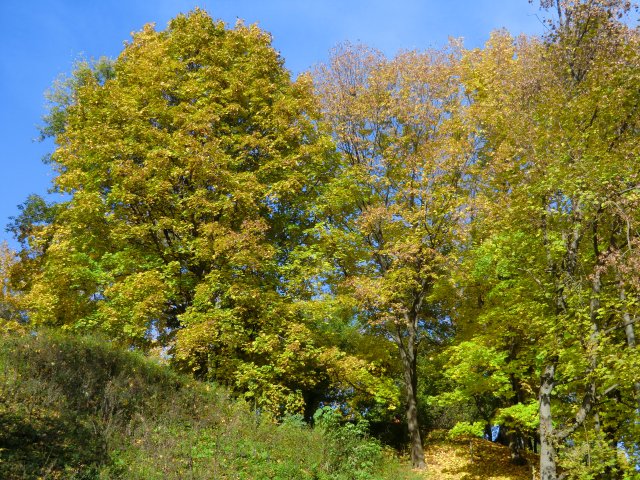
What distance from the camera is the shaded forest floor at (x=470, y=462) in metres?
19.8

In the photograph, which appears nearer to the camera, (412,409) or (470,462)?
(412,409)

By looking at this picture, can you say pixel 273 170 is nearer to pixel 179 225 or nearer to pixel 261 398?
pixel 179 225

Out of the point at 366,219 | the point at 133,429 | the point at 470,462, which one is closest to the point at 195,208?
the point at 366,219

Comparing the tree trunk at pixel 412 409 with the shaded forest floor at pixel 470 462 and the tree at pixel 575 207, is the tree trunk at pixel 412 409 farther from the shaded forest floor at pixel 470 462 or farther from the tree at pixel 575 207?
the tree at pixel 575 207

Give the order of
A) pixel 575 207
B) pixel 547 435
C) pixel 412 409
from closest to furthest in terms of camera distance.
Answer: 1. pixel 547 435
2. pixel 575 207
3. pixel 412 409

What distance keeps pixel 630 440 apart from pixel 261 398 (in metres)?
10.6

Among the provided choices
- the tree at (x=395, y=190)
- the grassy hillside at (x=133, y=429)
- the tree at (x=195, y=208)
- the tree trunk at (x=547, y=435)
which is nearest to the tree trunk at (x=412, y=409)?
the tree at (x=395, y=190)

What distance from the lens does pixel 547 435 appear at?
12812 millimetres

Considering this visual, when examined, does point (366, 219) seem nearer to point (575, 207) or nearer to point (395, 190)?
point (395, 190)

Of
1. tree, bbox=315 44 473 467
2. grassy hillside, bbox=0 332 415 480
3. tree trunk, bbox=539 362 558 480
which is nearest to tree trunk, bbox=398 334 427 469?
tree, bbox=315 44 473 467

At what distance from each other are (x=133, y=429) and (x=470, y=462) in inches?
636

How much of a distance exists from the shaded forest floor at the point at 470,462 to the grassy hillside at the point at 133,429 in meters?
6.73

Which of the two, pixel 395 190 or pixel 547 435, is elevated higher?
pixel 395 190

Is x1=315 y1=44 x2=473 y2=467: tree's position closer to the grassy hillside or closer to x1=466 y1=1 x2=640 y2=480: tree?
x1=466 y1=1 x2=640 y2=480: tree
